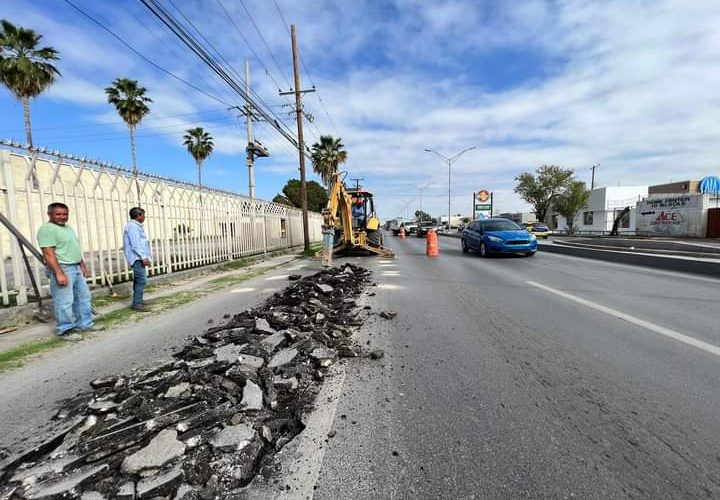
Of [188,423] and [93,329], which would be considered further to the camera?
[93,329]

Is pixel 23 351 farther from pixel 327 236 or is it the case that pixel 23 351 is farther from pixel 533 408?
pixel 327 236

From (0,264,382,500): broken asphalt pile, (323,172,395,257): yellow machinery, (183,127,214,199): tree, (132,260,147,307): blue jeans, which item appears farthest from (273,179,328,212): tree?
(0,264,382,500): broken asphalt pile

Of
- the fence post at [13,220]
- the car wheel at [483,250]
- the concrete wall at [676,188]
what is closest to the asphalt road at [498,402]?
the fence post at [13,220]

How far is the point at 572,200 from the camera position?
50812mm

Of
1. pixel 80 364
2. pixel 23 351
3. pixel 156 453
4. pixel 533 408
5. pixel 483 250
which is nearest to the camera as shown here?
pixel 156 453

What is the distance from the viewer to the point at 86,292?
17.3ft

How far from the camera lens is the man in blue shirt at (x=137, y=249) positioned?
20.7 ft

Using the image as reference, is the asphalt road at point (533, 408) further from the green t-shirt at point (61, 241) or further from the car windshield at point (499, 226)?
the car windshield at point (499, 226)

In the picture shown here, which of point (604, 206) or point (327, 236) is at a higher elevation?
point (604, 206)

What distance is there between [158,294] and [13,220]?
286 centimetres

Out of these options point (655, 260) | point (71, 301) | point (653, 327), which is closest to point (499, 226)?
point (655, 260)

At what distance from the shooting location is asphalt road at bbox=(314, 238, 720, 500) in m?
2.08

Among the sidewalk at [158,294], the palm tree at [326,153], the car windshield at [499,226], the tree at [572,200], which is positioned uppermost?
the palm tree at [326,153]

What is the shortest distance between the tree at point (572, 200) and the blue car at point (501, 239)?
40353 millimetres
